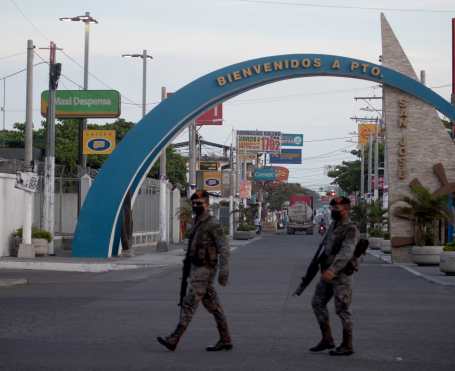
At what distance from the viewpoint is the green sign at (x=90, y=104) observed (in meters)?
42.0

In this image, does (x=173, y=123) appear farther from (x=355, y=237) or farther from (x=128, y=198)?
(x=355, y=237)

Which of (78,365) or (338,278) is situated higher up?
(338,278)

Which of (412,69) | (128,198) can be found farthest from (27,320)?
(412,69)

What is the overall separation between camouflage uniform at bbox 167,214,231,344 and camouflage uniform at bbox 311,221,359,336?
1.14m

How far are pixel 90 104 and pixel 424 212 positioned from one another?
14727mm

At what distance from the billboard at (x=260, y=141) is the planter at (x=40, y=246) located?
245 feet

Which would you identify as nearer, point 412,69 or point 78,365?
point 78,365

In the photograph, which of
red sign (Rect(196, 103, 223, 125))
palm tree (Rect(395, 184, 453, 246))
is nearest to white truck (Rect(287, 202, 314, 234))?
red sign (Rect(196, 103, 223, 125))

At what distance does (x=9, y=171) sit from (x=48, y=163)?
5.08 ft

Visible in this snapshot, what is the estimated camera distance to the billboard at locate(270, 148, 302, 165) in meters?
118

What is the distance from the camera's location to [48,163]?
35.2 metres

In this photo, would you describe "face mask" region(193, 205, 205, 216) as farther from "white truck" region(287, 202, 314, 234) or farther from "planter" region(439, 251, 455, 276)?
"white truck" region(287, 202, 314, 234)

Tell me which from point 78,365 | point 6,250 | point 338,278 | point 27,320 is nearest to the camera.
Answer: point 78,365

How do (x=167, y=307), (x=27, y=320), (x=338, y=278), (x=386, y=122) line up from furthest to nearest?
(x=386, y=122), (x=167, y=307), (x=27, y=320), (x=338, y=278)
